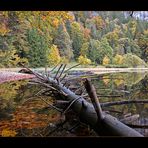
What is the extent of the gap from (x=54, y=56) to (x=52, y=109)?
18.4 inches

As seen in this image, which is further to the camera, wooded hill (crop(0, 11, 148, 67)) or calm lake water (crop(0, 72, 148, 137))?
wooded hill (crop(0, 11, 148, 67))

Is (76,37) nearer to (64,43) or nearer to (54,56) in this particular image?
(64,43)

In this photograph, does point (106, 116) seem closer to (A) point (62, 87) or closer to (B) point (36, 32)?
(A) point (62, 87)

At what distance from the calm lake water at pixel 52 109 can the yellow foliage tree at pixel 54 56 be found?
1.00 ft

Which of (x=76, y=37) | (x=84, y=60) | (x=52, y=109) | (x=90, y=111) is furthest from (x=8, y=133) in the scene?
(x=76, y=37)

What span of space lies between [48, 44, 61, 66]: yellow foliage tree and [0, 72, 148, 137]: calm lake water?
1.00 feet

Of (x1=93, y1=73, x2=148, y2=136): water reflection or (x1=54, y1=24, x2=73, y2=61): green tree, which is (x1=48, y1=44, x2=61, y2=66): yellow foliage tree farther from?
(x1=93, y1=73, x2=148, y2=136): water reflection

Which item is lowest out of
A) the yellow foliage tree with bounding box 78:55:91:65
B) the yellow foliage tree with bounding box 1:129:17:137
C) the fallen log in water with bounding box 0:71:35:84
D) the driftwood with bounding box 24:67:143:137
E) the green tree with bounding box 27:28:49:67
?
the yellow foliage tree with bounding box 1:129:17:137

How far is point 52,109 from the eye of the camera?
9.16ft

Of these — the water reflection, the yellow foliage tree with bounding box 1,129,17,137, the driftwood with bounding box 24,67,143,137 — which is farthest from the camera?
the water reflection

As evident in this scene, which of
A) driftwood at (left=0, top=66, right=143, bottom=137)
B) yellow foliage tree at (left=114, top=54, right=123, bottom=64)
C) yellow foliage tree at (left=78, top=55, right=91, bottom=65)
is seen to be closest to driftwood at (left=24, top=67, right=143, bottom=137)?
driftwood at (left=0, top=66, right=143, bottom=137)

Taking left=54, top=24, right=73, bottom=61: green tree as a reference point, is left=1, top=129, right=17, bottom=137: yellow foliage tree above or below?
below

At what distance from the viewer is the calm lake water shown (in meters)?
2.57
